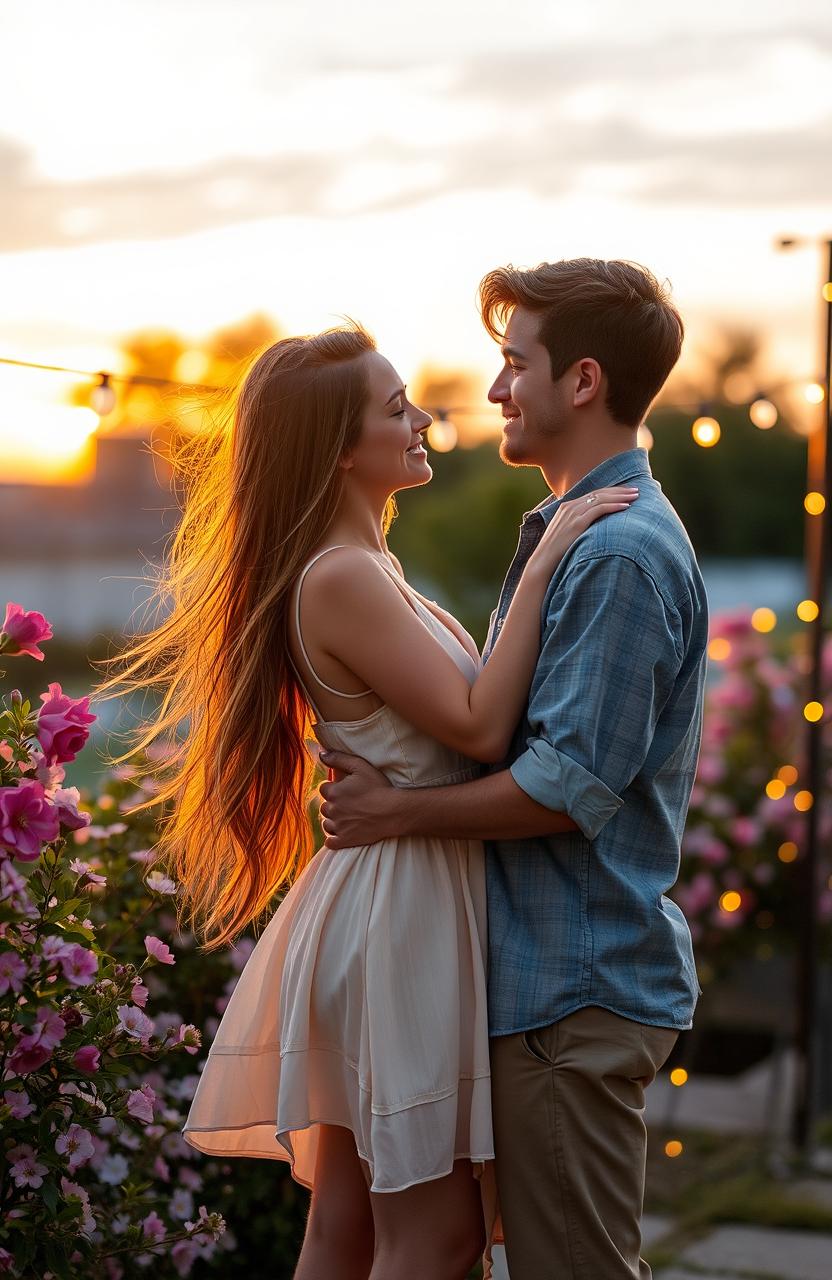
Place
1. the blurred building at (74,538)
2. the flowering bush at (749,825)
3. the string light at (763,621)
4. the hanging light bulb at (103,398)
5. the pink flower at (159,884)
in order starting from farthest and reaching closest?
the blurred building at (74,538), the string light at (763,621), the flowering bush at (749,825), the hanging light bulb at (103,398), the pink flower at (159,884)

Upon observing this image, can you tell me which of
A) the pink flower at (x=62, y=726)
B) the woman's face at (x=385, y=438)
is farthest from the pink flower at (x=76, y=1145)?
the woman's face at (x=385, y=438)

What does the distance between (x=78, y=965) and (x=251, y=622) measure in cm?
56

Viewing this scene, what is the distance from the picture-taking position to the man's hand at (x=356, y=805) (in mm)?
2160

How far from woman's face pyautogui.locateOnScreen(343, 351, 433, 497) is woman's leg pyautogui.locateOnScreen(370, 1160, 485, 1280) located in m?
1.03

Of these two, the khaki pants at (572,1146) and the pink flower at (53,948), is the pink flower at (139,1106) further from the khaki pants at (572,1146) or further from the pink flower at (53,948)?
the khaki pants at (572,1146)

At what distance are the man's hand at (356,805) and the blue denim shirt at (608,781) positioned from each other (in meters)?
0.17

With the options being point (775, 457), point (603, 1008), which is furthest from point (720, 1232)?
point (775, 457)

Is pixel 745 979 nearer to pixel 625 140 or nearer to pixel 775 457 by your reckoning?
pixel 625 140

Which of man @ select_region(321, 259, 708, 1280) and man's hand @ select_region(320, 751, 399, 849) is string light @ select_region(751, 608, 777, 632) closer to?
man @ select_region(321, 259, 708, 1280)

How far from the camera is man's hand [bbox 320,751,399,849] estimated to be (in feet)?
7.09

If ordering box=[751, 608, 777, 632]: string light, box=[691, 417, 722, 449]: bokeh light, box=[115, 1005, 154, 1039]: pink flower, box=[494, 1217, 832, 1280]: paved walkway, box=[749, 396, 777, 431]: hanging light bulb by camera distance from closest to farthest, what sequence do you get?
box=[115, 1005, 154, 1039]: pink flower, box=[494, 1217, 832, 1280]: paved walkway, box=[691, 417, 722, 449]: bokeh light, box=[749, 396, 777, 431]: hanging light bulb, box=[751, 608, 777, 632]: string light

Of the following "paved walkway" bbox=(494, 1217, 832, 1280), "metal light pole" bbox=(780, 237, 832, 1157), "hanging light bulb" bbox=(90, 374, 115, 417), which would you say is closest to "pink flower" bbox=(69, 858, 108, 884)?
"hanging light bulb" bbox=(90, 374, 115, 417)

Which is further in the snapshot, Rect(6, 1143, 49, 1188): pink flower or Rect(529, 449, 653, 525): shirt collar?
Rect(529, 449, 653, 525): shirt collar

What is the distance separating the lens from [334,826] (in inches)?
86.9
